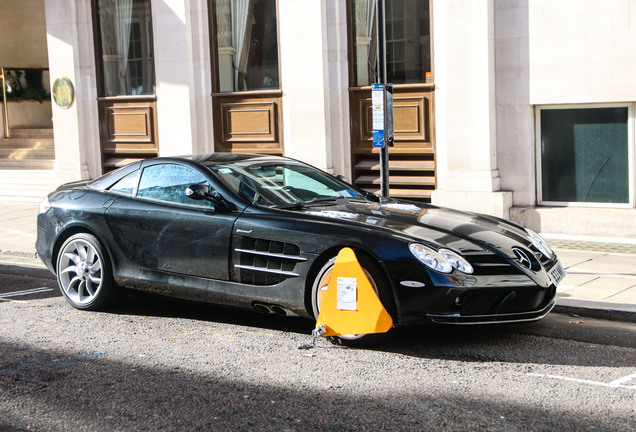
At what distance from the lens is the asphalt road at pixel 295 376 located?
4.55 meters

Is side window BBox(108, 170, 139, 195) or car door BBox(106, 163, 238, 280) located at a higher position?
side window BBox(108, 170, 139, 195)

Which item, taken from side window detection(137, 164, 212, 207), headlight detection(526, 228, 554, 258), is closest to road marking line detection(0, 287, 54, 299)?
side window detection(137, 164, 212, 207)

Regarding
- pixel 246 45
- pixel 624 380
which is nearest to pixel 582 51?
pixel 246 45

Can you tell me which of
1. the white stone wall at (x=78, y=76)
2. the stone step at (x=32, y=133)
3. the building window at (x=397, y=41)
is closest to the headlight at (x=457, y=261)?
the building window at (x=397, y=41)

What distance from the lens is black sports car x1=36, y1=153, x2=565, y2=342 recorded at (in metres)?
5.79

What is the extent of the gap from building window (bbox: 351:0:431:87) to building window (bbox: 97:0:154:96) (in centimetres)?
446

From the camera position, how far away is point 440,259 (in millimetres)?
5762

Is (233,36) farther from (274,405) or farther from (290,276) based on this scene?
(274,405)

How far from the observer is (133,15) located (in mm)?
15891

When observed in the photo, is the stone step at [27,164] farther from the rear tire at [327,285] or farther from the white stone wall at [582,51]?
the rear tire at [327,285]

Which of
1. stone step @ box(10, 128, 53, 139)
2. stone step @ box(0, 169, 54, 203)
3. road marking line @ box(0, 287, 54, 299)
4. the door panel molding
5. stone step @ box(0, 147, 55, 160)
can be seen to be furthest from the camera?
stone step @ box(10, 128, 53, 139)

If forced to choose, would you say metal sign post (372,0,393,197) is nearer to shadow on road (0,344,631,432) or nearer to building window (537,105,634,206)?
building window (537,105,634,206)

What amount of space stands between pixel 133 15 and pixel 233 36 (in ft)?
7.92

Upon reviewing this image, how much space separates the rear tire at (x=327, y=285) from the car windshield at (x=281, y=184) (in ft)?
2.69
